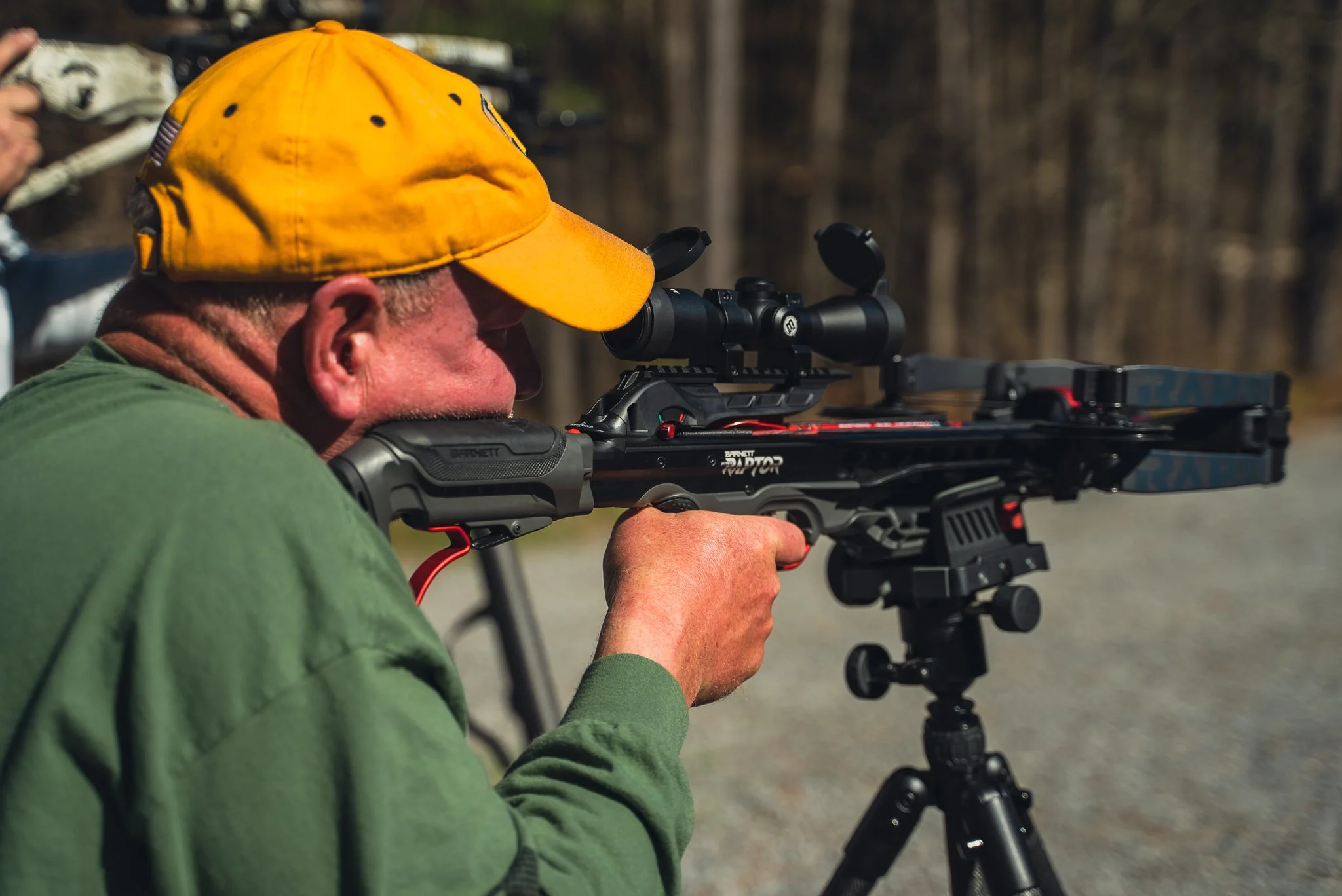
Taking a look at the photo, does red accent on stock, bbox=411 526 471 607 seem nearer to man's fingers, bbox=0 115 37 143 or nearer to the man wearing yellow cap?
the man wearing yellow cap

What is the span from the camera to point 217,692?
1158 millimetres

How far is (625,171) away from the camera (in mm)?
19703

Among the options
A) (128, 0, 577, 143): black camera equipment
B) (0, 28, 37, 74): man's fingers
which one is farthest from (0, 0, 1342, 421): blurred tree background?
(0, 28, 37, 74): man's fingers

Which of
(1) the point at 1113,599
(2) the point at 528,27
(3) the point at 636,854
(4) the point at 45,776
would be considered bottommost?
(1) the point at 1113,599

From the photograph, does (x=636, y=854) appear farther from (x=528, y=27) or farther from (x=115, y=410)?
(x=528, y=27)

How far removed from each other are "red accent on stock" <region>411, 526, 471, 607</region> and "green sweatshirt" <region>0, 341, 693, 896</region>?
0.30 m

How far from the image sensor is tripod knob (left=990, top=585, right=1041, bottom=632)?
8.57 feet

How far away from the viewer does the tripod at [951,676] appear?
2545 mm

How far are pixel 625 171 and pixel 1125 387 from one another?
17.6 metres

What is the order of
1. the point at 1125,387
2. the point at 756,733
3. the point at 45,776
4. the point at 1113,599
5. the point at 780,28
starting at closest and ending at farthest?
the point at 45,776 < the point at 1125,387 < the point at 756,733 < the point at 1113,599 < the point at 780,28

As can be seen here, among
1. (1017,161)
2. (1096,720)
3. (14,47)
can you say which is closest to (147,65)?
(14,47)

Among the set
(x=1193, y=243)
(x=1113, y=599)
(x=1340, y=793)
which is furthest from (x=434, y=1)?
(x=1193, y=243)

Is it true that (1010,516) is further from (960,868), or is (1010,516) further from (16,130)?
(16,130)

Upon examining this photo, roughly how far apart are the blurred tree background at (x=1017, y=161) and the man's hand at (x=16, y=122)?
1178 cm
